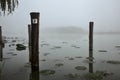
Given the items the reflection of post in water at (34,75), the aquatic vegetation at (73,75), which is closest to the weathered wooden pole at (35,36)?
the reflection of post in water at (34,75)

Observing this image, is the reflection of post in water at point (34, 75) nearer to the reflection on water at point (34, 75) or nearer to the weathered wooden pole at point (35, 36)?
the reflection on water at point (34, 75)

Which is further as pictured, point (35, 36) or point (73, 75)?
point (73, 75)

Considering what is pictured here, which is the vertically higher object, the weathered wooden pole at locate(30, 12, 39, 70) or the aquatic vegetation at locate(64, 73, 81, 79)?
the weathered wooden pole at locate(30, 12, 39, 70)

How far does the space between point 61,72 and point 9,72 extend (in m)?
2.91

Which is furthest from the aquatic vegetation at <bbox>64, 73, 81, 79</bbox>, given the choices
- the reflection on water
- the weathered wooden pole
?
the weathered wooden pole

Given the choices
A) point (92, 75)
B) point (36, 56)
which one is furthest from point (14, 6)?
point (92, 75)

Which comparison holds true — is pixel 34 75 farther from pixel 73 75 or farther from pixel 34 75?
pixel 73 75

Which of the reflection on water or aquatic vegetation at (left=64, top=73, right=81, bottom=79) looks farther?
aquatic vegetation at (left=64, top=73, right=81, bottom=79)

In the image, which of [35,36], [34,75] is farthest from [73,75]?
[35,36]

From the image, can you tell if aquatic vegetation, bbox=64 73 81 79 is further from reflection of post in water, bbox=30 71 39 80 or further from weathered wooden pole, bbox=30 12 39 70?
weathered wooden pole, bbox=30 12 39 70

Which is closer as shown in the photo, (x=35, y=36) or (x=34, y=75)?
(x=35, y=36)

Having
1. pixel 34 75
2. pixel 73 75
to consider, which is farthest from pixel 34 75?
pixel 73 75

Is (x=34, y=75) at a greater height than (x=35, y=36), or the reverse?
(x=35, y=36)

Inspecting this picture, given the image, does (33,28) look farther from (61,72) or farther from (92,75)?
(92,75)
